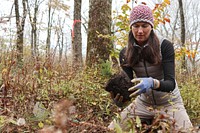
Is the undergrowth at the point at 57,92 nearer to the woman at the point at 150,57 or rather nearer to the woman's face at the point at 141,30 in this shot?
the woman at the point at 150,57

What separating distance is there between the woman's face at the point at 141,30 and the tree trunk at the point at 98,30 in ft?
6.84

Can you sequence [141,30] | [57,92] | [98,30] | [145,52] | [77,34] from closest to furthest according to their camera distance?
[141,30]
[145,52]
[57,92]
[98,30]
[77,34]

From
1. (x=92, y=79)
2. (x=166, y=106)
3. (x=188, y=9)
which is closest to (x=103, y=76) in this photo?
(x=92, y=79)

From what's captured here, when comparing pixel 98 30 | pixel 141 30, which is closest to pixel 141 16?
pixel 141 30

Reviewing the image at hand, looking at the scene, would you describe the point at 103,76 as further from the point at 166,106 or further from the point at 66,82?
the point at 166,106

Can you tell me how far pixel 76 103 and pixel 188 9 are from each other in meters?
55.0

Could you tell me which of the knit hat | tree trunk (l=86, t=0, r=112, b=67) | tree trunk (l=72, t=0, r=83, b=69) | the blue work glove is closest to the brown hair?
the knit hat

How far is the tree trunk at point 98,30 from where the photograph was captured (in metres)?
4.86

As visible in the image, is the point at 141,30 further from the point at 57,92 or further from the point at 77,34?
the point at 77,34

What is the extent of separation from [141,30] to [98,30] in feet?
7.67

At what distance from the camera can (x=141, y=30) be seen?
2689mm

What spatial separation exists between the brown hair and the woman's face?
0.07 m

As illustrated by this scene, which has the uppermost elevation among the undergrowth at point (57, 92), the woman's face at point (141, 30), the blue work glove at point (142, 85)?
the woman's face at point (141, 30)

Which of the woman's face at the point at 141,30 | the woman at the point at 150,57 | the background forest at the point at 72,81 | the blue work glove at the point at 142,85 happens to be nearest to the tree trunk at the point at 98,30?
the background forest at the point at 72,81
